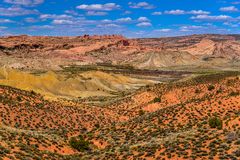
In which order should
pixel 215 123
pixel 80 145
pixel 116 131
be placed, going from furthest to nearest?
pixel 116 131, pixel 80 145, pixel 215 123

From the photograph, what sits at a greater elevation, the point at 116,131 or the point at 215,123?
the point at 215,123

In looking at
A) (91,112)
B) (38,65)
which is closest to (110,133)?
(91,112)

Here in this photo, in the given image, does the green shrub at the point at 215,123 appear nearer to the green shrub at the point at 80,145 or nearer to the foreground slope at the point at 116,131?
the foreground slope at the point at 116,131

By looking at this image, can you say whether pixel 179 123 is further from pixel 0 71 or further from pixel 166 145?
pixel 0 71

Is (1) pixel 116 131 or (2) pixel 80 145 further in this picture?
(1) pixel 116 131

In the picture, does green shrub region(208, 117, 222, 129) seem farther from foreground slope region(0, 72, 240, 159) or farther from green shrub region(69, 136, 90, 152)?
green shrub region(69, 136, 90, 152)

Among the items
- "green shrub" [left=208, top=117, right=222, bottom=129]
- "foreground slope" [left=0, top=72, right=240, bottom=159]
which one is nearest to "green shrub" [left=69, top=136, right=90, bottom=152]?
"foreground slope" [left=0, top=72, right=240, bottom=159]

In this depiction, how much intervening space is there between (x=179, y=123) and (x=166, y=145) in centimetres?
1063

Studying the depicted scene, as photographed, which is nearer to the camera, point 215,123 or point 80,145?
point 215,123

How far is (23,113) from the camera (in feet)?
160

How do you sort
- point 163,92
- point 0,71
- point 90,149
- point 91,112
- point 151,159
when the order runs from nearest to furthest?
1. point 151,159
2. point 90,149
3. point 91,112
4. point 163,92
5. point 0,71

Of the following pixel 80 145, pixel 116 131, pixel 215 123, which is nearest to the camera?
pixel 215 123

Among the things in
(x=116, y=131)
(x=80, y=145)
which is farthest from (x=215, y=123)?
(x=80, y=145)

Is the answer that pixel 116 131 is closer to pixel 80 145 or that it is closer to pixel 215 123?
pixel 80 145
